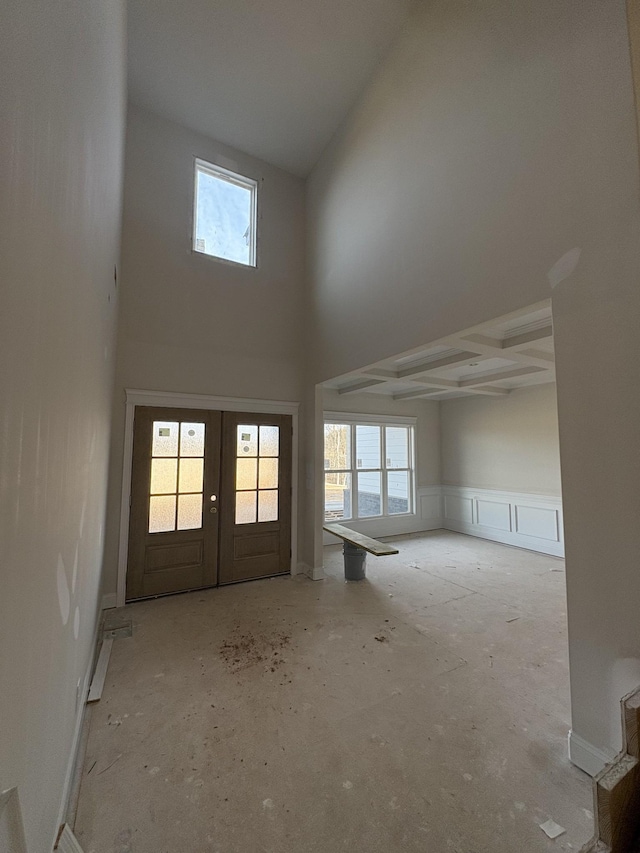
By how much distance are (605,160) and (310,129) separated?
389 cm

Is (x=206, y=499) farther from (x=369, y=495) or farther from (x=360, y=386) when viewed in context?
(x=369, y=495)

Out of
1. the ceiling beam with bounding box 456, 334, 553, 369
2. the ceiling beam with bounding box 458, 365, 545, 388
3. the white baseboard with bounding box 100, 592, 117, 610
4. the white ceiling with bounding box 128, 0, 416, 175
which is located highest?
the white ceiling with bounding box 128, 0, 416, 175

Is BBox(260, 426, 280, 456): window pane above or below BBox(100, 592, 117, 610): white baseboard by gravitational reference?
above

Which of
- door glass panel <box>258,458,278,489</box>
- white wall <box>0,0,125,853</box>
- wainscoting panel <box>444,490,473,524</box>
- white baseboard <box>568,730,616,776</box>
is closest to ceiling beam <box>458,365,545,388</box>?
wainscoting panel <box>444,490,473,524</box>

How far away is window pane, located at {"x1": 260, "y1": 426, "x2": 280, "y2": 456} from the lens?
15.0ft

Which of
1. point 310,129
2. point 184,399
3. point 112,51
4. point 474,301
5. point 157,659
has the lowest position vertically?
point 157,659

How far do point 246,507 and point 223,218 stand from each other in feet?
12.3

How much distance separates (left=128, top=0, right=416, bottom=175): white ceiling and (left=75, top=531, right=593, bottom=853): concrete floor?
556 centimetres

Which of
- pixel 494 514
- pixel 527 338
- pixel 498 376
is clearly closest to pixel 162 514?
pixel 527 338

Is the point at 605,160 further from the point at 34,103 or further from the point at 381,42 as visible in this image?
the point at 381,42

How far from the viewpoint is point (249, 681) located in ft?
8.10

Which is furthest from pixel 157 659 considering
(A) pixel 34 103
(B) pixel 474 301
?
(B) pixel 474 301

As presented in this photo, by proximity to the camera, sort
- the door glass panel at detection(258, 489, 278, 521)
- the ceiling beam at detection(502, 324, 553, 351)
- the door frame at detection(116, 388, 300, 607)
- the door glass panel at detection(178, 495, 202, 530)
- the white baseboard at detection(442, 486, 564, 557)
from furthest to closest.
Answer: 1. the white baseboard at detection(442, 486, 564, 557)
2. the door glass panel at detection(258, 489, 278, 521)
3. the door glass panel at detection(178, 495, 202, 530)
4. the door frame at detection(116, 388, 300, 607)
5. the ceiling beam at detection(502, 324, 553, 351)

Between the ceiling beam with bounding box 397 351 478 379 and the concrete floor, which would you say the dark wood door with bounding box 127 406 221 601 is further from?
the ceiling beam with bounding box 397 351 478 379
